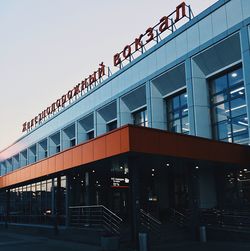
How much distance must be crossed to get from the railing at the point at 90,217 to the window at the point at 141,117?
10.2 m

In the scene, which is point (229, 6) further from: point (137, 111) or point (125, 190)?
point (125, 190)

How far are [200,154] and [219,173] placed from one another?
6.20 metres

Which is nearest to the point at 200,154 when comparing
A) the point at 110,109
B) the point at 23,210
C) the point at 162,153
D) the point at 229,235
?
the point at 162,153

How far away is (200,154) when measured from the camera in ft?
62.2

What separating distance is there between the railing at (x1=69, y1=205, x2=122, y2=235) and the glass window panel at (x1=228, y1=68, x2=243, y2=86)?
11.6 meters

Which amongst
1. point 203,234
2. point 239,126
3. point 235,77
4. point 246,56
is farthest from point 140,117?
point 203,234

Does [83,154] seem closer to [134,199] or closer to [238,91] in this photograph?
[134,199]

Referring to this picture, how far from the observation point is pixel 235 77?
2469cm

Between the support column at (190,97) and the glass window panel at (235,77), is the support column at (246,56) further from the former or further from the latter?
the support column at (190,97)

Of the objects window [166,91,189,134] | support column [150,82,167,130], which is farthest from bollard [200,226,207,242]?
support column [150,82,167,130]

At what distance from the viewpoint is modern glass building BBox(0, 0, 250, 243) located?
60.8 ft

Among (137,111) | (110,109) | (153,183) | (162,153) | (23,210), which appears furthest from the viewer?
(23,210)

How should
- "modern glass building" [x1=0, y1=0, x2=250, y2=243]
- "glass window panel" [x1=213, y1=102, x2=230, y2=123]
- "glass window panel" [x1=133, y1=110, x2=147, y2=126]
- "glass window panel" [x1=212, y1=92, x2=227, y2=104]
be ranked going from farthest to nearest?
"glass window panel" [x1=133, y1=110, x2=147, y2=126]
"glass window panel" [x1=212, y1=92, x2=227, y2=104]
"glass window panel" [x1=213, y1=102, x2=230, y2=123]
"modern glass building" [x1=0, y1=0, x2=250, y2=243]

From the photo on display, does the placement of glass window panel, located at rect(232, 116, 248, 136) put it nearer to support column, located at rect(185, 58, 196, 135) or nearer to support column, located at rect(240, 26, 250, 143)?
support column, located at rect(240, 26, 250, 143)
